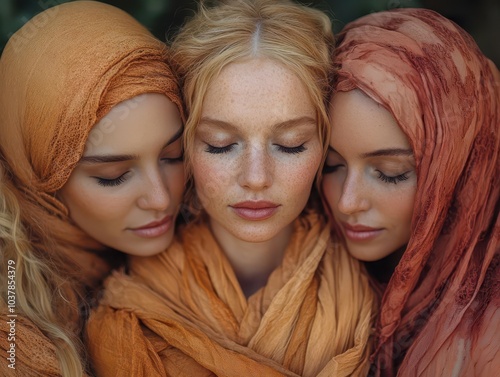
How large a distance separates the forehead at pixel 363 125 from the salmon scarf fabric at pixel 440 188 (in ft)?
0.11

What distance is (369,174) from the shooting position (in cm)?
205

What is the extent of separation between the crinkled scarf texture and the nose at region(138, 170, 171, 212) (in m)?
0.22

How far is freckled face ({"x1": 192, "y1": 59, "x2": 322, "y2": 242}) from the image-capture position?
1.94 meters

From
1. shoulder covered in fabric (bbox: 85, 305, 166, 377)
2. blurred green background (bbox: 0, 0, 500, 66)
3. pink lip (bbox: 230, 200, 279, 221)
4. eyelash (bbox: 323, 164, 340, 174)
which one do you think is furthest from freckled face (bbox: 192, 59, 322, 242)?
blurred green background (bbox: 0, 0, 500, 66)

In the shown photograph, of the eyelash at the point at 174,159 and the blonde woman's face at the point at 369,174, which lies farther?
the eyelash at the point at 174,159

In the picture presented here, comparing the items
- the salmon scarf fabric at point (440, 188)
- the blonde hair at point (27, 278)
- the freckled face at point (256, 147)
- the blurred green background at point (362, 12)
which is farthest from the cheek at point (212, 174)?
the blurred green background at point (362, 12)

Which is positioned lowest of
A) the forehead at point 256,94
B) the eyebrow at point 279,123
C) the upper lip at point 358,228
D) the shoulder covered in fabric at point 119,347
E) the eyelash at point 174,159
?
the shoulder covered in fabric at point 119,347

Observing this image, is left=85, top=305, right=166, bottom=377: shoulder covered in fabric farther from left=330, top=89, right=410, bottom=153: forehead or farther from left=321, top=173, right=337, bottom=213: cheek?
left=330, top=89, right=410, bottom=153: forehead

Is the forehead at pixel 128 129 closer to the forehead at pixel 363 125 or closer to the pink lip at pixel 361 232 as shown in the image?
the forehead at pixel 363 125

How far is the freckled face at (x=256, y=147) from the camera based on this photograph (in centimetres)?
194

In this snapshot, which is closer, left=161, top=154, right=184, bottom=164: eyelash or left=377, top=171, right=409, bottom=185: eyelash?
left=377, top=171, right=409, bottom=185: eyelash

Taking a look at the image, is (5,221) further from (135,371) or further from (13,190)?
(135,371)

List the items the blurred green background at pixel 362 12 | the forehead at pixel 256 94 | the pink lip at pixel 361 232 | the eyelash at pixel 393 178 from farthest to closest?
the blurred green background at pixel 362 12 < the pink lip at pixel 361 232 < the eyelash at pixel 393 178 < the forehead at pixel 256 94

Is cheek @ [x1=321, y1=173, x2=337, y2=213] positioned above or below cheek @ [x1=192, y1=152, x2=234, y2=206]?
below
